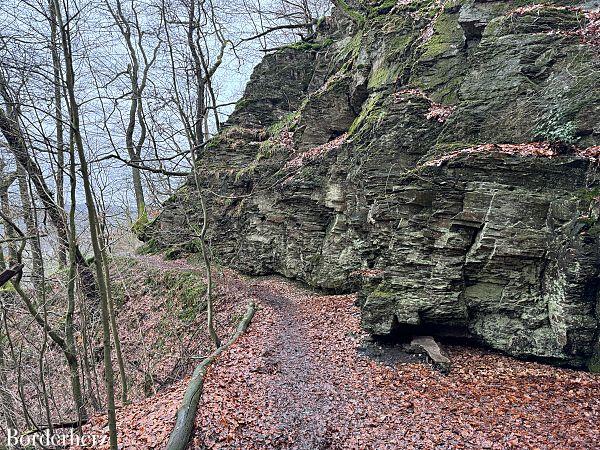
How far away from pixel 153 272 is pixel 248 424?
39.3 feet

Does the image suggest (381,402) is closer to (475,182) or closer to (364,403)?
(364,403)

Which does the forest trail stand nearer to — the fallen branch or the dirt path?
the dirt path

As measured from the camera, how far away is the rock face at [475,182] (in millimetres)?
7883

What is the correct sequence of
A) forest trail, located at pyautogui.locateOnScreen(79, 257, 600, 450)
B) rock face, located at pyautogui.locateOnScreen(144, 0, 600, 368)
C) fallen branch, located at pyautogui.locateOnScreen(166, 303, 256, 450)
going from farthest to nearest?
1. rock face, located at pyautogui.locateOnScreen(144, 0, 600, 368)
2. forest trail, located at pyautogui.locateOnScreen(79, 257, 600, 450)
3. fallen branch, located at pyautogui.locateOnScreen(166, 303, 256, 450)

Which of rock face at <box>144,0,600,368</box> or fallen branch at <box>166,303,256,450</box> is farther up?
rock face at <box>144,0,600,368</box>

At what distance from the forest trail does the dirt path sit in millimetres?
19

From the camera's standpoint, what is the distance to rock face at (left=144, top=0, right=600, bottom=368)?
788cm

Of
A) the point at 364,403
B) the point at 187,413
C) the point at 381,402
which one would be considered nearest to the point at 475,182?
the point at 381,402

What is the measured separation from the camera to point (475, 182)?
8.79 meters

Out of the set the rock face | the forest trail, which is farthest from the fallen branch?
the rock face

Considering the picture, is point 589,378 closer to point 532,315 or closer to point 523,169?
point 532,315

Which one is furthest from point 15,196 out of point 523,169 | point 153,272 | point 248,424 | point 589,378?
point 589,378

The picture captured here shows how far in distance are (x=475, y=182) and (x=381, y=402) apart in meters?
5.69

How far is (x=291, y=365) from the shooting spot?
8.50 meters
